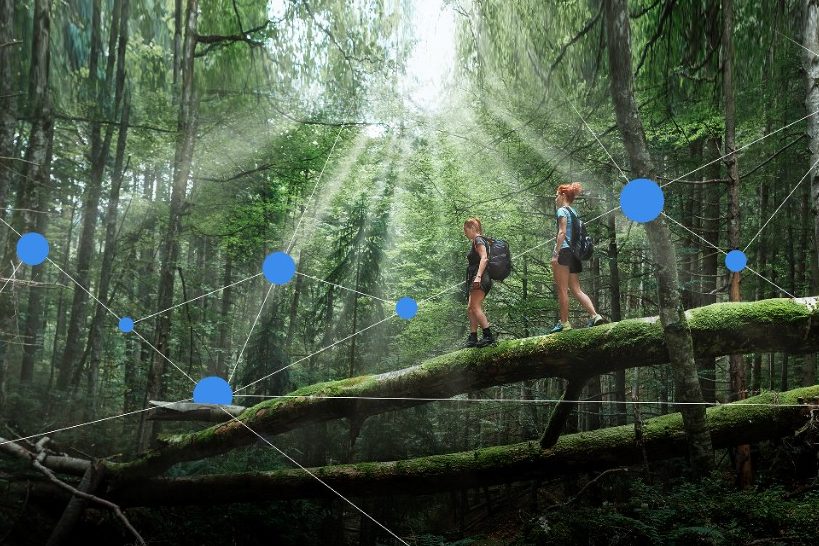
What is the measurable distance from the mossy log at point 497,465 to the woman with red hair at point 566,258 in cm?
141

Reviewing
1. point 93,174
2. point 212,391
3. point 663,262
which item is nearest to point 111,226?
point 93,174

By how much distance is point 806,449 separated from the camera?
600 cm

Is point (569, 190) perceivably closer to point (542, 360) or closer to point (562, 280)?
point (562, 280)

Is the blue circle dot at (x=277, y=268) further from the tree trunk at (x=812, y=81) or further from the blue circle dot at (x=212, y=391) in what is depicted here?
the tree trunk at (x=812, y=81)

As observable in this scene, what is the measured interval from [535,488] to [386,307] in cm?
576

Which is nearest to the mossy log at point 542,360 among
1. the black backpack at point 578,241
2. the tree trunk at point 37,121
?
the black backpack at point 578,241

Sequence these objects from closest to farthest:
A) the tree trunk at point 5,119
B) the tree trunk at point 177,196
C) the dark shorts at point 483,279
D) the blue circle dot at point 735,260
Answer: the blue circle dot at point 735,260 < the dark shorts at point 483,279 < the tree trunk at point 5,119 < the tree trunk at point 177,196

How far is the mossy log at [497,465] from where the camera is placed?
17.1ft

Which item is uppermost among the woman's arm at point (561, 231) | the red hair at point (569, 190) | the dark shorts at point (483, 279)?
the red hair at point (569, 190)

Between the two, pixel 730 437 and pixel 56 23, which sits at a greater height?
pixel 56 23

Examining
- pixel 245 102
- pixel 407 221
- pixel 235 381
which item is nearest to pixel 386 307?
pixel 407 221

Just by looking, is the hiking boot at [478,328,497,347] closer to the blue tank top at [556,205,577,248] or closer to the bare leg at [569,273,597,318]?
the bare leg at [569,273,597,318]

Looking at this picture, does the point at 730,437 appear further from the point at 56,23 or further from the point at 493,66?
the point at 56,23

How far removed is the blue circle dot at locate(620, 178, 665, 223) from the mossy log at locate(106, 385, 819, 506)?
256 centimetres
